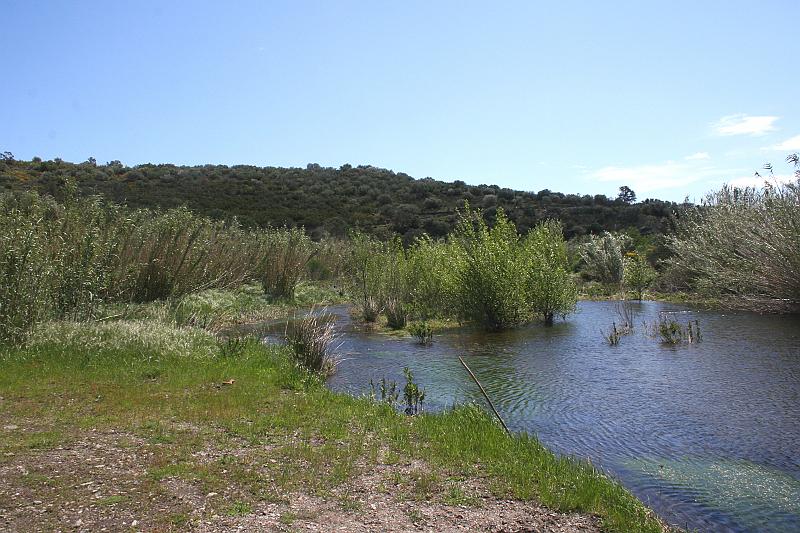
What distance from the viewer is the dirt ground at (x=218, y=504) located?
4.75m

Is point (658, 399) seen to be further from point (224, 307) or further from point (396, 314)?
point (224, 307)

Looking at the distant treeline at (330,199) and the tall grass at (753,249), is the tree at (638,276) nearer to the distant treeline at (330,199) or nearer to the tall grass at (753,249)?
the tall grass at (753,249)

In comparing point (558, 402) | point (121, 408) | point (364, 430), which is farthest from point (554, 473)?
point (121, 408)

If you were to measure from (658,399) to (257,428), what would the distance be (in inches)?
239

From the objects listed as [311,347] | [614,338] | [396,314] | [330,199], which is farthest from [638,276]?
[330,199]

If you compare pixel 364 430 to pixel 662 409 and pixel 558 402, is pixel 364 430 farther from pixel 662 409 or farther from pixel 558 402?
pixel 662 409

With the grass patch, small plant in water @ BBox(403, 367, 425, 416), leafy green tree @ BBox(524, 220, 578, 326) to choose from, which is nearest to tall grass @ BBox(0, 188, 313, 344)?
small plant in water @ BBox(403, 367, 425, 416)

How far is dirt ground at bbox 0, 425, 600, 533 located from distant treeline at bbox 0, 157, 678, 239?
39850mm

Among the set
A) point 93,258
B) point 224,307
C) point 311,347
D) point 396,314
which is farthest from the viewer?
point 224,307

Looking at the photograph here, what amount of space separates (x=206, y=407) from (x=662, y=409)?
6.38 m

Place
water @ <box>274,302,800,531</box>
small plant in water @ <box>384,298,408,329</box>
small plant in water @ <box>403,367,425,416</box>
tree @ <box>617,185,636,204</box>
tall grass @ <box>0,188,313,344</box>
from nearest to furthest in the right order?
1. water @ <box>274,302,800,531</box>
2. small plant in water @ <box>403,367,425,416</box>
3. tall grass @ <box>0,188,313,344</box>
4. small plant in water @ <box>384,298,408,329</box>
5. tree @ <box>617,185,636,204</box>

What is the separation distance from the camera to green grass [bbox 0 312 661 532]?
18.2 ft

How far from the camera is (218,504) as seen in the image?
16.7 feet

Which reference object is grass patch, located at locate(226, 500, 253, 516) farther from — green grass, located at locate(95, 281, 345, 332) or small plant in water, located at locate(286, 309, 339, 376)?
green grass, located at locate(95, 281, 345, 332)
